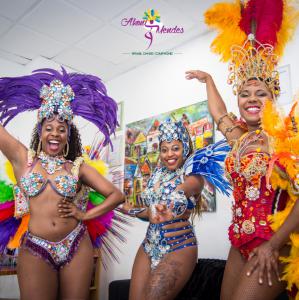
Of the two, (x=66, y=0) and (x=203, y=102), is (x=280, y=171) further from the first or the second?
(x=66, y=0)

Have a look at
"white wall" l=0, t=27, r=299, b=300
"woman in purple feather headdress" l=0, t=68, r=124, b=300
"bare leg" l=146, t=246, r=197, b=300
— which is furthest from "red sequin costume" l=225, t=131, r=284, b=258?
"white wall" l=0, t=27, r=299, b=300

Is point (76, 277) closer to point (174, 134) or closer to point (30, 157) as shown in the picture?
point (30, 157)

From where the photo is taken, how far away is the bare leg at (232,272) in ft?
5.49

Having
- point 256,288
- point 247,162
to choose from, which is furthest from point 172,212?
point 256,288

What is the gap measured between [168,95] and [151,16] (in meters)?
0.99

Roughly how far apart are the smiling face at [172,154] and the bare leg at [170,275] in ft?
1.87

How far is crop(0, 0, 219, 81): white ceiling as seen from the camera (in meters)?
3.58

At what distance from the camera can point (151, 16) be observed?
12.4 ft

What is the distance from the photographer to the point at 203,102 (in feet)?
12.6

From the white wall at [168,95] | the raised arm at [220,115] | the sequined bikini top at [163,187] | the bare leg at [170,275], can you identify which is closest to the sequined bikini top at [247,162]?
the raised arm at [220,115]

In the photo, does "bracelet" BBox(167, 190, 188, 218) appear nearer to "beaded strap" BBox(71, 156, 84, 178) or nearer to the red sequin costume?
the red sequin costume

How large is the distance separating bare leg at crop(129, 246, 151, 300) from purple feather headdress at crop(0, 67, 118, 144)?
946 millimetres

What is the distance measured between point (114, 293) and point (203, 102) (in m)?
2.44

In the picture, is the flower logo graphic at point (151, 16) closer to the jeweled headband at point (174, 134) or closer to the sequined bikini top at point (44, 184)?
the jeweled headband at point (174, 134)
